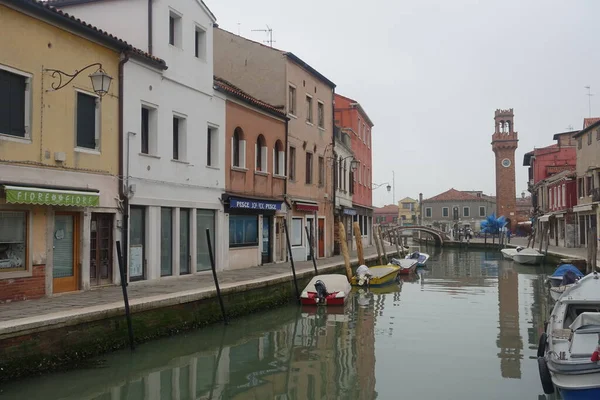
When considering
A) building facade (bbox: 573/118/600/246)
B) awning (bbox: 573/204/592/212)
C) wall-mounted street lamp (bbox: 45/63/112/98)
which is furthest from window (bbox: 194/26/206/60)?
awning (bbox: 573/204/592/212)

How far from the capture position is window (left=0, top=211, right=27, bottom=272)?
1129 centimetres

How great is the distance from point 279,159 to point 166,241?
7.91 meters

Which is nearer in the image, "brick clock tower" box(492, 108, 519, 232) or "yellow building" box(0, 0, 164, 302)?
"yellow building" box(0, 0, 164, 302)

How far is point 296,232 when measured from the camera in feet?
80.7

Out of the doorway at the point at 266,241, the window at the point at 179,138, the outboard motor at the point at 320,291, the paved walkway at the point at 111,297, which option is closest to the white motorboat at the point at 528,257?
the doorway at the point at 266,241

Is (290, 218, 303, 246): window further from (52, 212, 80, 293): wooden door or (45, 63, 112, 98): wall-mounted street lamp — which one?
(45, 63, 112, 98): wall-mounted street lamp

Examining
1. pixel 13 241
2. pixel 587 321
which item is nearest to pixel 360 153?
Answer: pixel 13 241

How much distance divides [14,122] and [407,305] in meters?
12.5

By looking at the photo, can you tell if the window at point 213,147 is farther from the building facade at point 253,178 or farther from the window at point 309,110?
the window at point 309,110

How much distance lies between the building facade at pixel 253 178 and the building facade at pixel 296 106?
918 mm

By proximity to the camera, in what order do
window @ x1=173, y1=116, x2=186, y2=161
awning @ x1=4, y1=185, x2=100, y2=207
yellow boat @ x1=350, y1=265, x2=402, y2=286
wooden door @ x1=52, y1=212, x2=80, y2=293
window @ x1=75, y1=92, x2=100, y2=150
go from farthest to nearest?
1. yellow boat @ x1=350, y1=265, x2=402, y2=286
2. window @ x1=173, y1=116, x2=186, y2=161
3. window @ x1=75, y1=92, x2=100, y2=150
4. wooden door @ x1=52, y1=212, x2=80, y2=293
5. awning @ x1=4, y1=185, x2=100, y2=207

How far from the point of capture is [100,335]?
33.9ft

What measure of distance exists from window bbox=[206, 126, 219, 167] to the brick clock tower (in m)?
56.3

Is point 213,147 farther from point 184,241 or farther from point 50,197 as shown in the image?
point 50,197
